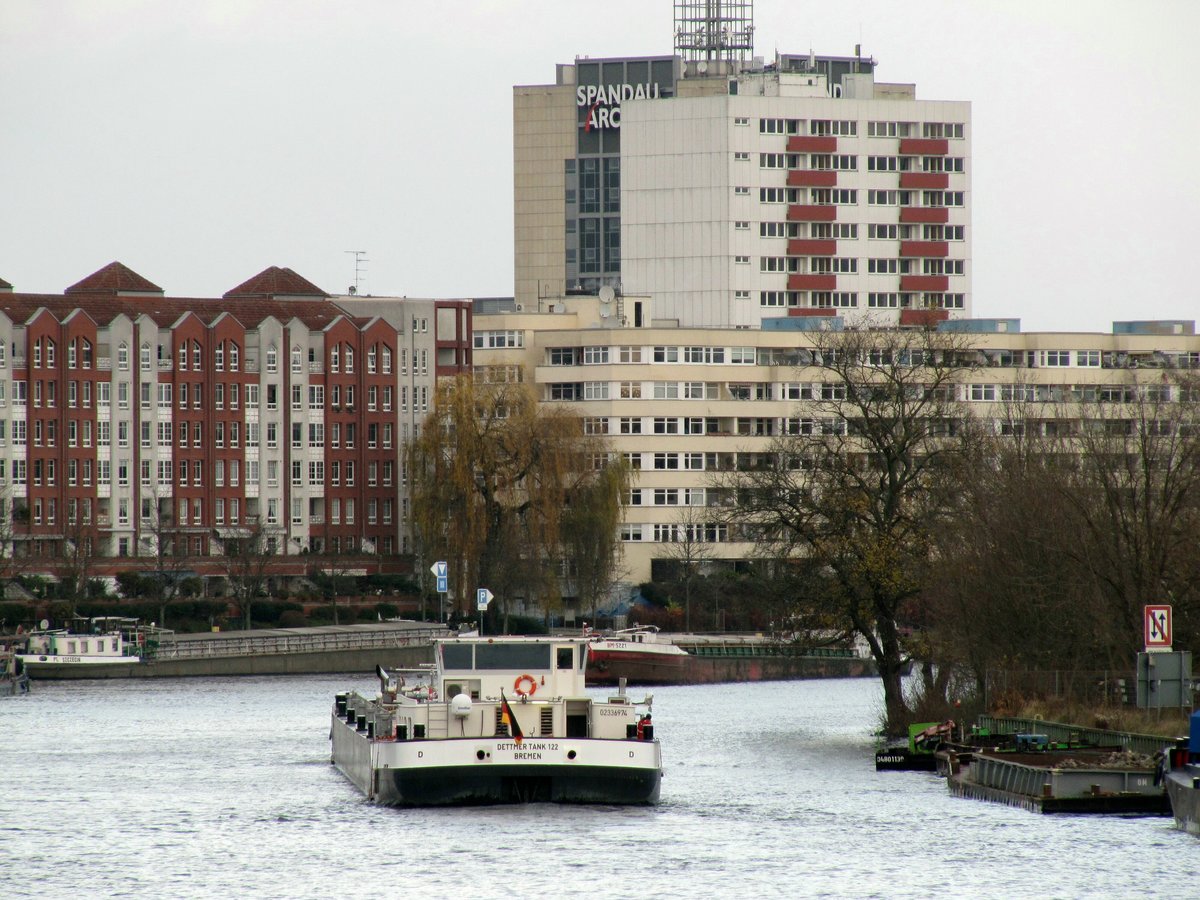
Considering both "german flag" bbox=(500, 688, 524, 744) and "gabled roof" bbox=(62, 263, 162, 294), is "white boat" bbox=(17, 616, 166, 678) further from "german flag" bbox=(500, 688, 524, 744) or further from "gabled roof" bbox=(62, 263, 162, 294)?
"german flag" bbox=(500, 688, 524, 744)

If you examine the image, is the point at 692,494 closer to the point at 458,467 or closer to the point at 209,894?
the point at 458,467

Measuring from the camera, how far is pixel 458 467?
153125 mm

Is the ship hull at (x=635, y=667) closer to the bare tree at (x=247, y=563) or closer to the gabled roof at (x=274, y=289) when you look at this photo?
the bare tree at (x=247, y=563)

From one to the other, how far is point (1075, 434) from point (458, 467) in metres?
69.5

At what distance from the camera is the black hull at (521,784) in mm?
56438

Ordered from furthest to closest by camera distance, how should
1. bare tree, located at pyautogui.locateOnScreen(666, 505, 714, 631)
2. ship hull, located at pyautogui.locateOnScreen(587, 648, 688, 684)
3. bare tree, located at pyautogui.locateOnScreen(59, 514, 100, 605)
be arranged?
1. bare tree, located at pyautogui.locateOnScreen(666, 505, 714, 631)
2. bare tree, located at pyautogui.locateOnScreen(59, 514, 100, 605)
3. ship hull, located at pyautogui.locateOnScreen(587, 648, 688, 684)

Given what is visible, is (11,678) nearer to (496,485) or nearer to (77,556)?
(77,556)

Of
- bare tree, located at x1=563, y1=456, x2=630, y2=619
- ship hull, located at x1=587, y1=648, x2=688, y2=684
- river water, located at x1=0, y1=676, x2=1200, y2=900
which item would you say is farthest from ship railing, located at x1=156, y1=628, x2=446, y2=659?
river water, located at x1=0, y1=676, x2=1200, y2=900

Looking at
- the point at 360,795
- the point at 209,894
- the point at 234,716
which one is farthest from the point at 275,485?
the point at 209,894

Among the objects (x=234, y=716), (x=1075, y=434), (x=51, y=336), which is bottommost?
(x=234, y=716)

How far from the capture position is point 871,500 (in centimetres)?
8300

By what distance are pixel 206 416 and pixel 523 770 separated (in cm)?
12477

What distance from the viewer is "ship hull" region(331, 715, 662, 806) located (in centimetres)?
5625

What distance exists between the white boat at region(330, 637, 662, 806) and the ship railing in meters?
78.3
